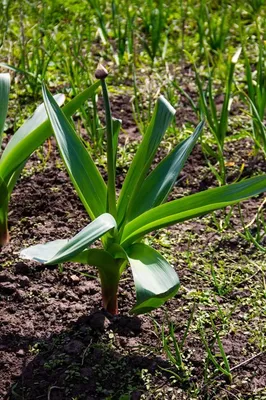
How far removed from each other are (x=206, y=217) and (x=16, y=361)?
102 cm

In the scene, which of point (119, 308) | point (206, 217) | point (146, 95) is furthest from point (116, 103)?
point (119, 308)

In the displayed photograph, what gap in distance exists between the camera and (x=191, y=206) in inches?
87.7

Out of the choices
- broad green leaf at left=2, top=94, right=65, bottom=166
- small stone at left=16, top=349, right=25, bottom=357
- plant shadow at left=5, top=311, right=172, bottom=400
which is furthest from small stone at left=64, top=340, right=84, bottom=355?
broad green leaf at left=2, top=94, right=65, bottom=166

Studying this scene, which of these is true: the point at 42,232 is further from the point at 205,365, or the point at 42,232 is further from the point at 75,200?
the point at 205,365

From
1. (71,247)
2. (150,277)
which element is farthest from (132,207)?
(71,247)

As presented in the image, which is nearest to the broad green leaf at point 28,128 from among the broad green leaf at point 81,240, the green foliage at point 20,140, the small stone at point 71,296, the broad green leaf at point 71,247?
the green foliage at point 20,140

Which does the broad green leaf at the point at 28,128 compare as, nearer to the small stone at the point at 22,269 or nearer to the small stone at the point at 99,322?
the small stone at the point at 22,269

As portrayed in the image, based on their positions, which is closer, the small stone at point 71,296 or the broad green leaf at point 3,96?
the small stone at point 71,296

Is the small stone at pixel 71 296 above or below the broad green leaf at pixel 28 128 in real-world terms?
below

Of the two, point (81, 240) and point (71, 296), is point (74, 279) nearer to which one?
point (71, 296)

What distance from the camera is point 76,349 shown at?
7.52ft

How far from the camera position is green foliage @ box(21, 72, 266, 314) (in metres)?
2.02

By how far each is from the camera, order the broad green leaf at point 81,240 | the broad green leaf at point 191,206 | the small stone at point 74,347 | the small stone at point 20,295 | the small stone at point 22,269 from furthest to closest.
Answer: the small stone at point 22,269 → the small stone at point 20,295 → the small stone at point 74,347 → the broad green leaf at point 191,206 → the broad green leaf at point 81,240

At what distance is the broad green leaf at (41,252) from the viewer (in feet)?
6.52
